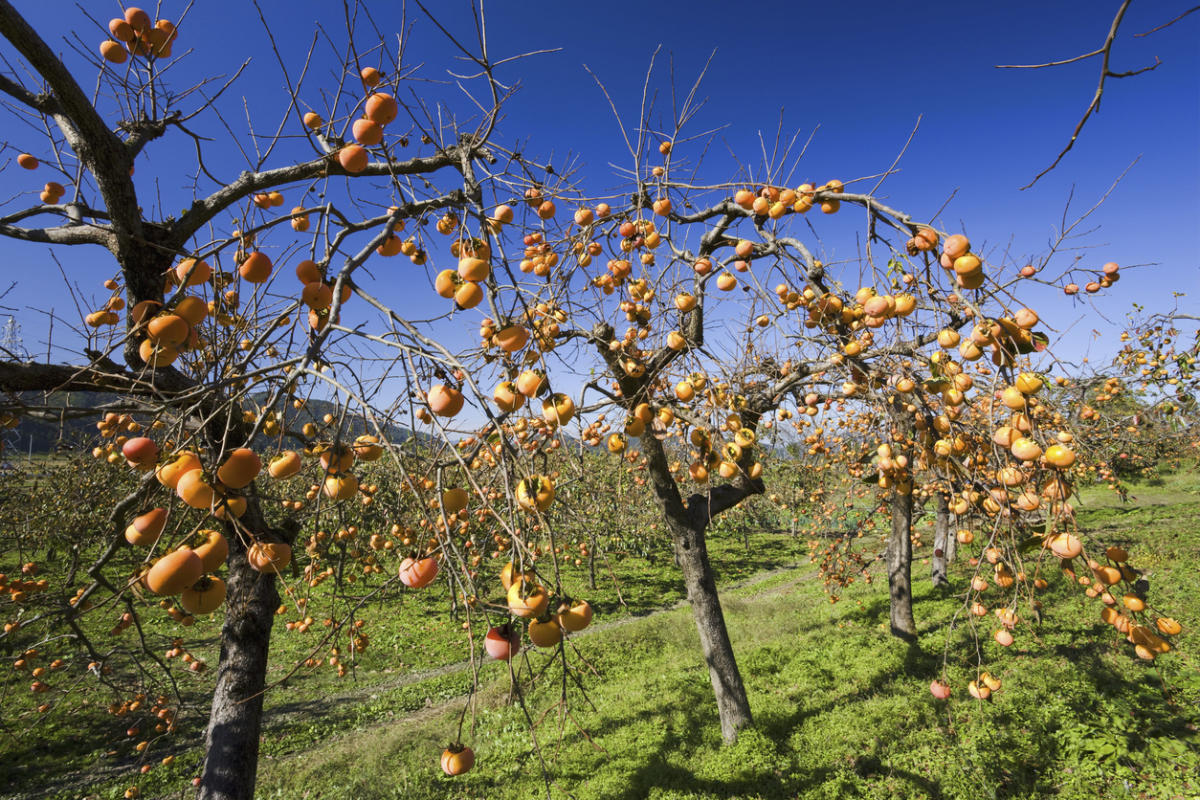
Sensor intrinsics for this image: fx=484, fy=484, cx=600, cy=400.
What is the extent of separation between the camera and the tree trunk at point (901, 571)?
733cm

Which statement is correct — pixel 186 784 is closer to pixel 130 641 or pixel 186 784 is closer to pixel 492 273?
pixel 130 641

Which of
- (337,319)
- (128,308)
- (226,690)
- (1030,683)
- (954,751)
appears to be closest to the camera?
(337,319)

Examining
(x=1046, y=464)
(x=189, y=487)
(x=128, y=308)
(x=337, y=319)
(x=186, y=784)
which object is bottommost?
(x=186, y=784)

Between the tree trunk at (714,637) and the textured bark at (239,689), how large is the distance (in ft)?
11.0

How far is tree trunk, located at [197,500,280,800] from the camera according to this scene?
8.34 ft

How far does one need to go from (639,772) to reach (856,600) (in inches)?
275

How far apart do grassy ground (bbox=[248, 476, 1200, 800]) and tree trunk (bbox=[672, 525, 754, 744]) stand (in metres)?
0.21

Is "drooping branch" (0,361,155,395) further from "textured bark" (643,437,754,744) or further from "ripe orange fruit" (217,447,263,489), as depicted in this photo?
"textured bark" (643,437,754,744)

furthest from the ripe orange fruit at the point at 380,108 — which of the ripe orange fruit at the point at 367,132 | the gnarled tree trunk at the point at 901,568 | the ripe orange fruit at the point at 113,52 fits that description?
the gnarled tree trunk at the point at 901,568

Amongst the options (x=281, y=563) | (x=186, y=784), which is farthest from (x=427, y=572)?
(x=186, y=784)

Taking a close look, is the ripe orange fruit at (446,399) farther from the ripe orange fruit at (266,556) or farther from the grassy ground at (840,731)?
the grassy ground at (840,731)

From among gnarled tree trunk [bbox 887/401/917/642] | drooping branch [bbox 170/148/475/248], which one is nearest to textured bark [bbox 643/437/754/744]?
drooping branch [bbox 170/148/475/248]

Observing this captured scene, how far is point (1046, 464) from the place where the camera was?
5.61 feet

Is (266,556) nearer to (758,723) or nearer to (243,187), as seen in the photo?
(243,187)
